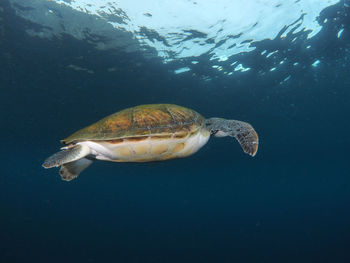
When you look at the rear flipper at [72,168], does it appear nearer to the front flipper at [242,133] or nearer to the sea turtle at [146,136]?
the sea turtle at [146,136]

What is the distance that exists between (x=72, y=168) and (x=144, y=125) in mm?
2382

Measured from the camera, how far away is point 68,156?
130 inches

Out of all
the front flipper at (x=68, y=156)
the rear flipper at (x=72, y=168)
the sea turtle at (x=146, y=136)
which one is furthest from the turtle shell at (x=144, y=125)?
the rear flipper at (x=72, y=168)

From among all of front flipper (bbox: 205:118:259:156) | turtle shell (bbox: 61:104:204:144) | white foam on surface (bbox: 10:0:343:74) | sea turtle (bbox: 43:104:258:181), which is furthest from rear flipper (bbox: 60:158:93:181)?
white foam on surface (bbox: 10:0:343:74)

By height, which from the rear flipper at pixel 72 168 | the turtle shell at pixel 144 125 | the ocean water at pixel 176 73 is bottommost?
the rear flipper at pixel 72 168

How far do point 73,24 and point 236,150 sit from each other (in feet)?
76.3

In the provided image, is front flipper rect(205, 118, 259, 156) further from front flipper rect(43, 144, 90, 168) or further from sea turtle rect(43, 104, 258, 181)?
front flipper rect(43, 144, 90, 168)

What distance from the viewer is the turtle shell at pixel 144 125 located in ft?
10.5

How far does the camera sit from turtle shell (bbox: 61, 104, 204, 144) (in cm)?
320

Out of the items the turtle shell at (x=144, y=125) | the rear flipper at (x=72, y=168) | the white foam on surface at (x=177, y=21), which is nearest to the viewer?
the turtle shell at (x=144, y=125)

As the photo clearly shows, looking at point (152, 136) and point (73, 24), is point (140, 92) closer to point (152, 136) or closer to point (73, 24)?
point (73, 24)

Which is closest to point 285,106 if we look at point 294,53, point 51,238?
point 294,53

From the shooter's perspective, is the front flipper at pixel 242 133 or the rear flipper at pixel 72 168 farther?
the rear flipper at pixel 72 168

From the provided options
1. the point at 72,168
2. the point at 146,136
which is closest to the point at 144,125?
the point at 146,136
